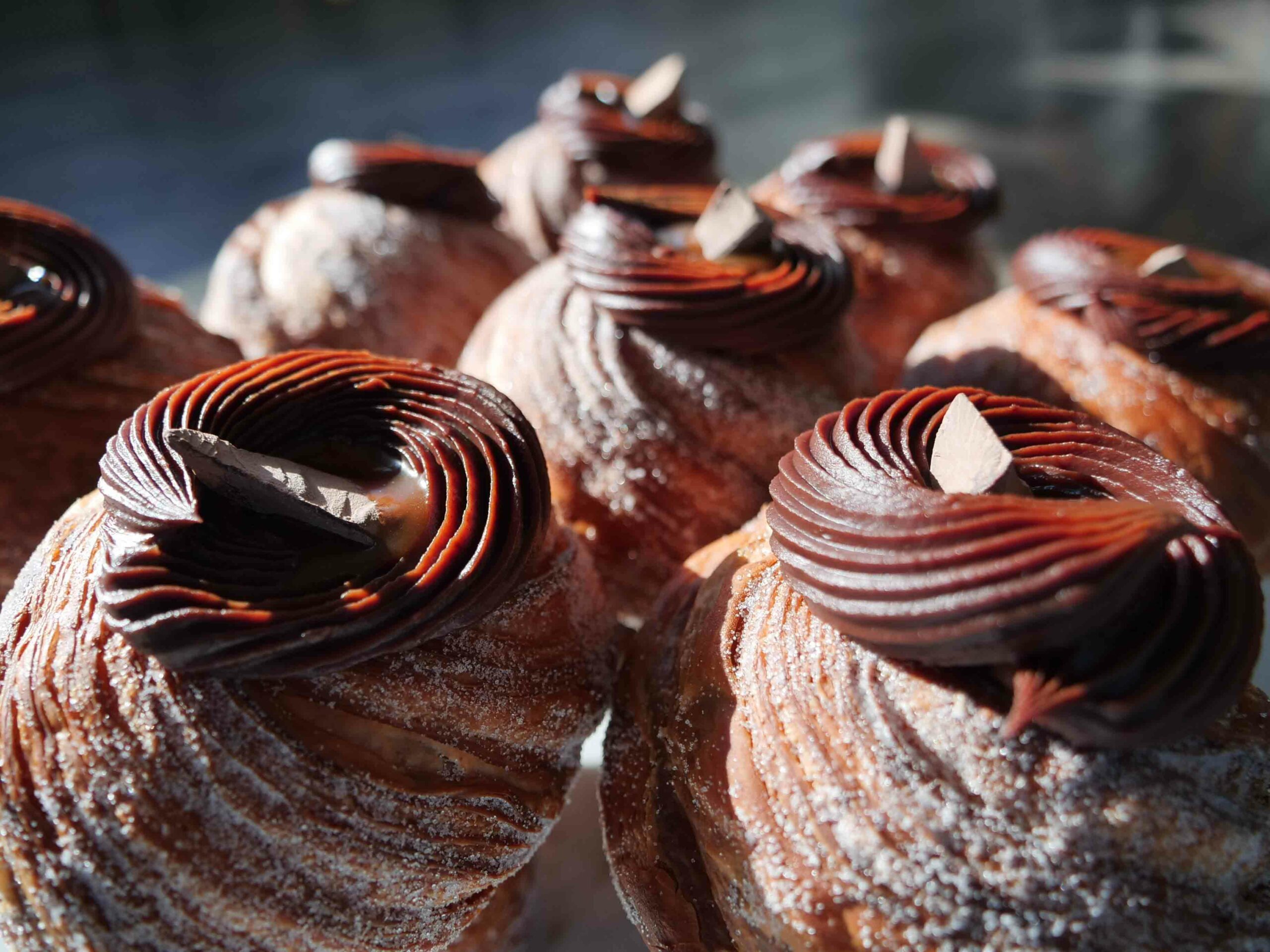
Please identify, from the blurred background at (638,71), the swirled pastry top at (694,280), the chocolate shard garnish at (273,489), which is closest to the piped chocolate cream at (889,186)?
the swirled pastry top at (694,280)

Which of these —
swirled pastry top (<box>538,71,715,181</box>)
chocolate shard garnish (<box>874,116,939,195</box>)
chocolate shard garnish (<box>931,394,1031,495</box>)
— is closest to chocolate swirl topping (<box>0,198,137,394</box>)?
swirled pastry top (<box>538,71,715,181</box>)

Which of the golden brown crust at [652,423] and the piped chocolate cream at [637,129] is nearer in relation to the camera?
the golden brown crust at [652,423]

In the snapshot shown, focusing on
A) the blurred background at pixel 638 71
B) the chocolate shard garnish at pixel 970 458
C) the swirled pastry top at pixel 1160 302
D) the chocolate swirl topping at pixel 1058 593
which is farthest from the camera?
the blurred background at pixel 638 71

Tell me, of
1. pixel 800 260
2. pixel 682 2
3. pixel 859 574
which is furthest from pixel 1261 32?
pixel 859 574

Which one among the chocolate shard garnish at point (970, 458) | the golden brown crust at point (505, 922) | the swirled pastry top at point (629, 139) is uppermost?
the chocolate shard garnish at point (970, 458)

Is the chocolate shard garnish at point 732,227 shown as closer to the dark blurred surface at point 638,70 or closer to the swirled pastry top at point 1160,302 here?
the swirled pastry top at point 1160,302

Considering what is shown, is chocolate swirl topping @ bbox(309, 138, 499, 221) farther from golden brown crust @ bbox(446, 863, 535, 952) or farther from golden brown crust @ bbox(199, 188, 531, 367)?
golden brown crust @ bbox(446, 863, 535, 952)

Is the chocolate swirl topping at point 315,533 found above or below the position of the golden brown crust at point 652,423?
above
